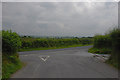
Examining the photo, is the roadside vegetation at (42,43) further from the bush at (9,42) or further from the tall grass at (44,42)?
the bush at (9,42)

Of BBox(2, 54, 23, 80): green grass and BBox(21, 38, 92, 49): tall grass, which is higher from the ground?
BBox(21, 38, 92, 49): tall grass

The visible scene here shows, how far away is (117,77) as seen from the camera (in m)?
6.76

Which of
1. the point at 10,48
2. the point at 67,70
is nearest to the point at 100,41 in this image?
the point at 67,70

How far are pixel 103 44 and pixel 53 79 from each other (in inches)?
654

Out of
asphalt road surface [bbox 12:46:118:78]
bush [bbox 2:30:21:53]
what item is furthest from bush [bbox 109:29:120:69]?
bush [bbox 2:30:21:53]

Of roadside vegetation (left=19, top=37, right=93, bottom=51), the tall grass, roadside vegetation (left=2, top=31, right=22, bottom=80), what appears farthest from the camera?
the tall grass

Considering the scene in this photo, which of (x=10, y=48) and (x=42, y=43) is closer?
(x=10, y=48)

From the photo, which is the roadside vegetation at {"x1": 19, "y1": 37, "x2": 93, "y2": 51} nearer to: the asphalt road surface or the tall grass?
the tall grass

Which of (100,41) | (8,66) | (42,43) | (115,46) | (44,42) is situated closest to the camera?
(8,66)

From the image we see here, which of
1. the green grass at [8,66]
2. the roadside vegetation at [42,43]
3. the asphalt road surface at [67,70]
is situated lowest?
the asphalt road surface at [67,70]

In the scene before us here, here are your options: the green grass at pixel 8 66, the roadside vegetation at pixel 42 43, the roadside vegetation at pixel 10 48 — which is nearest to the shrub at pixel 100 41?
the roadside vegetation at pixel 42 43

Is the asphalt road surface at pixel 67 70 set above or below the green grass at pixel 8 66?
below

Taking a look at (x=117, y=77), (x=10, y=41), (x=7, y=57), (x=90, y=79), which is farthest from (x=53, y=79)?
(x=10, y=41)

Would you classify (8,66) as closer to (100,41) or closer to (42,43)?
(100,41)
